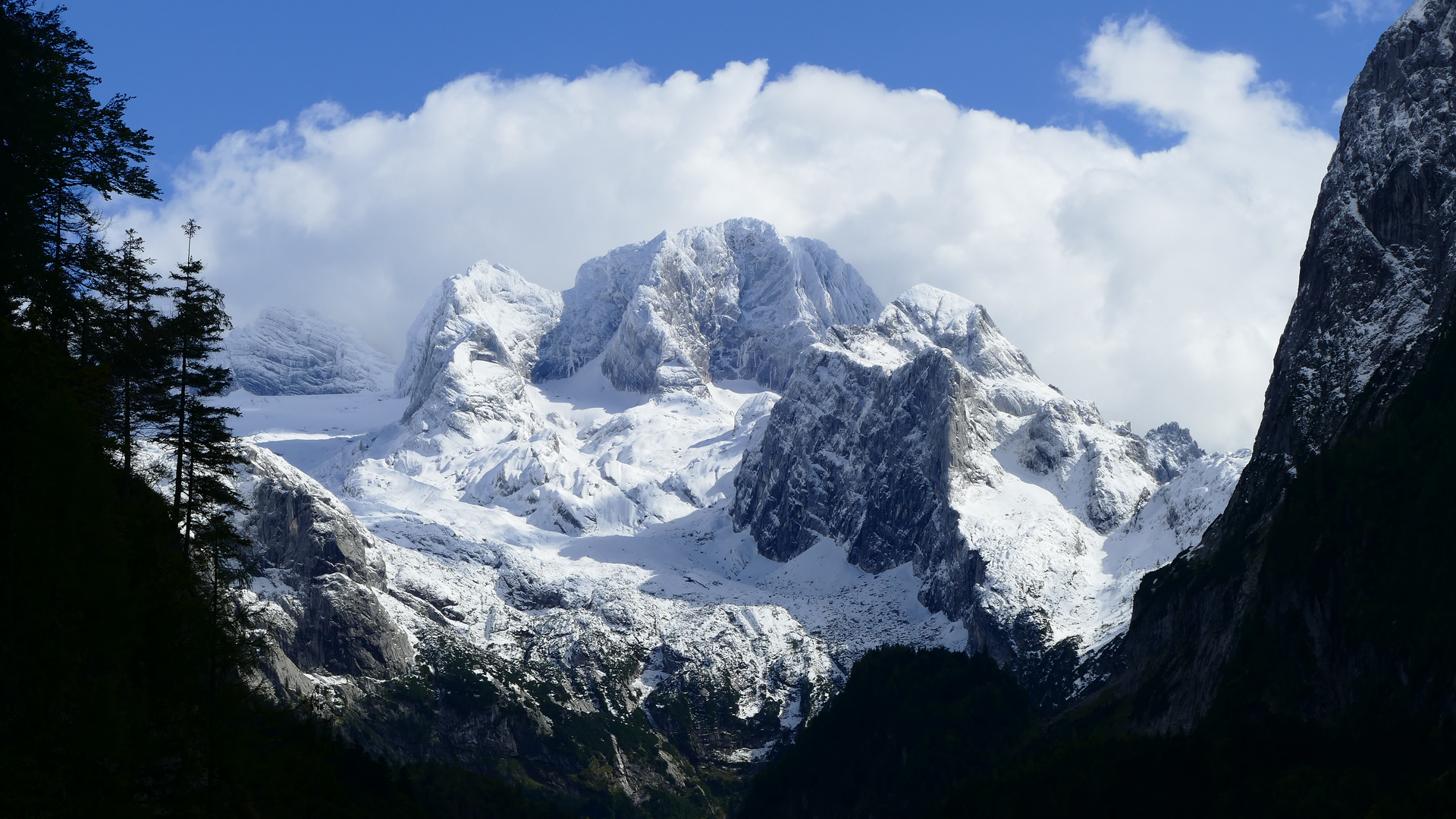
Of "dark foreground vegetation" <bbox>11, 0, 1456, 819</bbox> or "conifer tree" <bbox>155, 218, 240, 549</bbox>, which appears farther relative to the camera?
"conifer tree" <bbox>155, 218, 240, 549</bbox>

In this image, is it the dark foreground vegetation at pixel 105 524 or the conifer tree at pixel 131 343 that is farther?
the conifer tree at pixel 131 343

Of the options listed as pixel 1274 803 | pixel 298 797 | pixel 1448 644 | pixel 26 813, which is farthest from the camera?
pixel 1448 644

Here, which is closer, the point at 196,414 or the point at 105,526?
the point at 105,526

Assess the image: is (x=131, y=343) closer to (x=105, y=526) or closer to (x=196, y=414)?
(x=196, y=414)

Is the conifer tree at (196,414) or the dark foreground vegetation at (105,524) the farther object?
the conifer tree at (196,414)

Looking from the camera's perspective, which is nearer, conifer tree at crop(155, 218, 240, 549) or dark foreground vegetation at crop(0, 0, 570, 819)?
dark foreground vegetation at crop(0, 0, 570, 819)

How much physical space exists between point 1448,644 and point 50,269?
543 feet

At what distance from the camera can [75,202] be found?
8306cm

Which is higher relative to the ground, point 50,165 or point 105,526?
point 50,165

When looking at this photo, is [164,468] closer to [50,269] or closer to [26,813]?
[50,269]

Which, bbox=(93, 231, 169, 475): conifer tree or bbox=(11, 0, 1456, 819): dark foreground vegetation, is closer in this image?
bbox=(11, 0, 1456, 819): dark foreground vegetation

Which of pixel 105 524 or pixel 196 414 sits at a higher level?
pixel 196 414

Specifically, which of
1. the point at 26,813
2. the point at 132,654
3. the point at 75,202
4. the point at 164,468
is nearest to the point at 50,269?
the point at 75,202

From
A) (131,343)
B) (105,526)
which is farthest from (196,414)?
(105,526)
